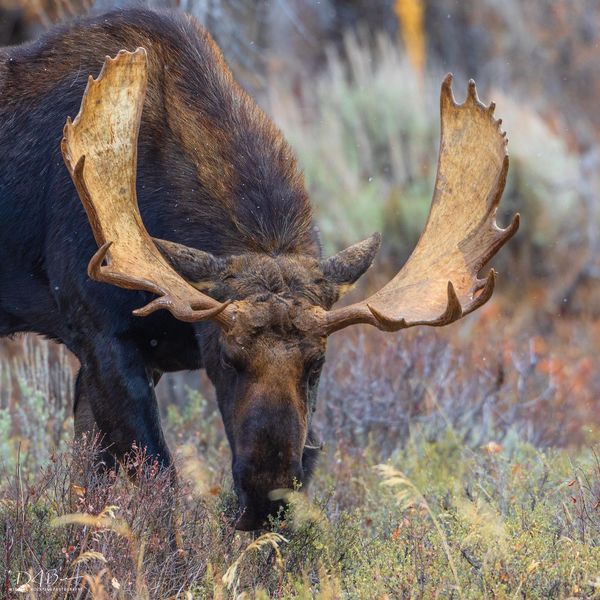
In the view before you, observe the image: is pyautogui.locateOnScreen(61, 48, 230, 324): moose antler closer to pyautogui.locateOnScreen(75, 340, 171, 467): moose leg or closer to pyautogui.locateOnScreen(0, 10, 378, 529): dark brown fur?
pyautogui.locateOnScreen(0, 10, 378, 529): dark brown fur

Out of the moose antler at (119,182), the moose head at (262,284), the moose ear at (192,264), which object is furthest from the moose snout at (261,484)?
the moose ear at (192,264)

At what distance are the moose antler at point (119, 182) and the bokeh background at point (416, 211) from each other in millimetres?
1232

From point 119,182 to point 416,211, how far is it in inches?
279

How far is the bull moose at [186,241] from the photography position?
4945 mm

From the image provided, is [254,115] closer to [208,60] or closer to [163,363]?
[208,60]

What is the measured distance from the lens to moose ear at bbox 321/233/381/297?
5.43 m

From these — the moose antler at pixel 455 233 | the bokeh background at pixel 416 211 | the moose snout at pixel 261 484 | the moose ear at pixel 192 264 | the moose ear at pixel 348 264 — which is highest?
the moose antler at pixel 455 233

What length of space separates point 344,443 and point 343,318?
7.34 ft

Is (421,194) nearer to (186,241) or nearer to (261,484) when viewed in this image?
(186,241)

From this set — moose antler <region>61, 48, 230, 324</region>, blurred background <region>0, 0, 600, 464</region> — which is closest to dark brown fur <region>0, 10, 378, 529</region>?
moose antler <region>61, 48, 230, 324</region>

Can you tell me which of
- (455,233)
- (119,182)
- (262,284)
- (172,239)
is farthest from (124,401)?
(455,233)

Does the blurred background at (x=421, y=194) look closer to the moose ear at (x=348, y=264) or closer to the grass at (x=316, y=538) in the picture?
the grass at (x=316, y=538)

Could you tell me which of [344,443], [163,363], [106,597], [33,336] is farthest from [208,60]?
[33,336]

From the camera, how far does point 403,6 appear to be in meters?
19.2
